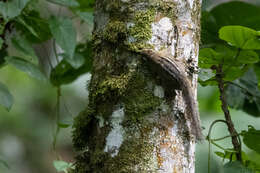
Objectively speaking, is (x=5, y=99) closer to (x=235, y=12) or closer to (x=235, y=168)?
(x=235, y=168)

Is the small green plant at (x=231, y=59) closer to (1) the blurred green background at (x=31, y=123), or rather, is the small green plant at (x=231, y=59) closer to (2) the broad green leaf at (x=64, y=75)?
(2) the broad green leaf at (x=64, y=75)

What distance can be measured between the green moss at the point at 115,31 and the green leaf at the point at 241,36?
1.15ft

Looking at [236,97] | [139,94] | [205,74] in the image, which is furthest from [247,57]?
[236,97]

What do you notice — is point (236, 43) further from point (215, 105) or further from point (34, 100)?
point (34, 100)

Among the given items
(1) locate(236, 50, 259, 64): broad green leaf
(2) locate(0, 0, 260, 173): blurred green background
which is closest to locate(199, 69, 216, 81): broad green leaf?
(1) locate(236, 50, 259, 64): broad green leaf

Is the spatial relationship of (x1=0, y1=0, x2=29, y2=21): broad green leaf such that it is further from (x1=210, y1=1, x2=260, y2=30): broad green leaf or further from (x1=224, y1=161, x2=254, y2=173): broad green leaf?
(x1=224, y1=161, x2=254, y2=173): broad green leaf

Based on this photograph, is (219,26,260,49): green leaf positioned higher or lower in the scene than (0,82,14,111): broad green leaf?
higher

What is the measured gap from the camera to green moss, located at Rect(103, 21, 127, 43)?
120cm

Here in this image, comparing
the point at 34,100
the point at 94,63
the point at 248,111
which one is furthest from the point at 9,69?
the point at 94,63

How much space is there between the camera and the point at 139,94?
1.15 metres

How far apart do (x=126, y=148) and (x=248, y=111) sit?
1148 mm

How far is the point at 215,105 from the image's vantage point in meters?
2.74

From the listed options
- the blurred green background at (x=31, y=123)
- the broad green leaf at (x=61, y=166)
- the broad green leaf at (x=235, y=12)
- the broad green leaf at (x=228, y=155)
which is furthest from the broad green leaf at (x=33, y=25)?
the blurred green background at (x=31, y=123)

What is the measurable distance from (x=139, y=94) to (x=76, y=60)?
73 centimetres
